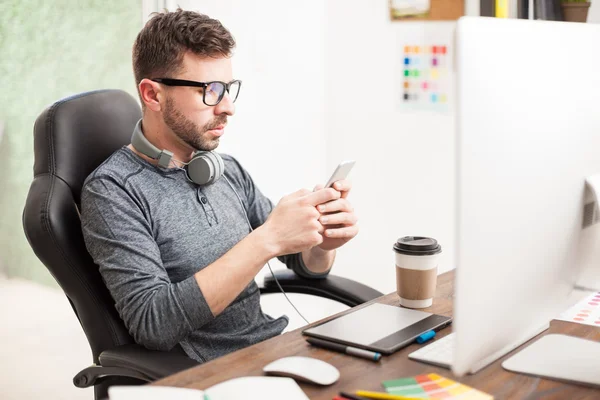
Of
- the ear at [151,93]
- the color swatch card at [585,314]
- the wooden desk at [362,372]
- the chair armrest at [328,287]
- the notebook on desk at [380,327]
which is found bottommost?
the chair armrest at [328,287]

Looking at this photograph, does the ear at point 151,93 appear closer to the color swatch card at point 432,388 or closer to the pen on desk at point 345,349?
the pen on desk at point 345,349

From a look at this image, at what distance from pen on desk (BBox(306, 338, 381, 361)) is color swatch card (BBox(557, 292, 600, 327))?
1.38ft

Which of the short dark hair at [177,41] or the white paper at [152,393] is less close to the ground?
the short dark hair at [177,41]

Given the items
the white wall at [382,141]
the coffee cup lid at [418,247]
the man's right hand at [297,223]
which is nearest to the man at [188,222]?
the man's right hand at [297,223]

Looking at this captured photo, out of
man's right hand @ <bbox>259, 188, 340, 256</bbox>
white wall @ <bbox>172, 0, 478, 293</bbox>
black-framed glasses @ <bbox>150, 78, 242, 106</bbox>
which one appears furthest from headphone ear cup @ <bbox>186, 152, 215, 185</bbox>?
white wall @ <bbox>172, 0, 478, 293</bbox>

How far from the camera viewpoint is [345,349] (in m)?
1.14

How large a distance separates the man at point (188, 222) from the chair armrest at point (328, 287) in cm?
3

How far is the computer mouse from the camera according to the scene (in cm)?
101

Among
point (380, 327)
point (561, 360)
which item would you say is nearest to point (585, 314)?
point (561, 360)

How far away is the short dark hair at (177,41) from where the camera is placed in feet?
5.09

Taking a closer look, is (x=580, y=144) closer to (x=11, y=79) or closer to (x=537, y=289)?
(x=537, y=289)

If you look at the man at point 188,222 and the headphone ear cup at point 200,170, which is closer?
the man at point 188,222

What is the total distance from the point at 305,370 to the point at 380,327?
0.25m

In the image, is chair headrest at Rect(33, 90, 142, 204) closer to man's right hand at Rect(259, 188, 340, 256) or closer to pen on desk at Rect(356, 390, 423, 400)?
man's right hand at Rect(259, 188, 340, 256)
